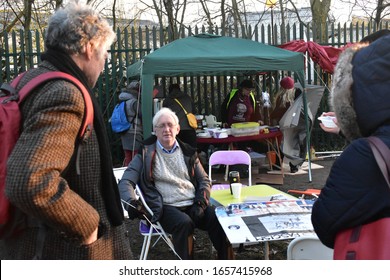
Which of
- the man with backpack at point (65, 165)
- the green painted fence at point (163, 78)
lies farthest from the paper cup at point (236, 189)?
the green painted fence at point (163, 78)

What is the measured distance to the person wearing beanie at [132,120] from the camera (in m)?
7.64

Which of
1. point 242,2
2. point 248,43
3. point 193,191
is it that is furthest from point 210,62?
point 242,2

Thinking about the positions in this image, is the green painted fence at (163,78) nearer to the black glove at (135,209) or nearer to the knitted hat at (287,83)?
the knitted hat at (287,83)

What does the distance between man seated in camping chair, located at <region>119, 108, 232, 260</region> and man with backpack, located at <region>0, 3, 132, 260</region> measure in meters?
1.90

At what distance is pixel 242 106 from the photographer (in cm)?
853

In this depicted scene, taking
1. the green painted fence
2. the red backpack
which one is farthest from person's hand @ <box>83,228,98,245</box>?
the green painted fence

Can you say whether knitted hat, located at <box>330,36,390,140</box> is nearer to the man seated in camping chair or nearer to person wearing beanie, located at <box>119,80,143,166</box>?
the man seated in camping chair

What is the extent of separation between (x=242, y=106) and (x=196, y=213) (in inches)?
200

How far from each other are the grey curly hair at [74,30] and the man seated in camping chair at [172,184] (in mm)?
2143

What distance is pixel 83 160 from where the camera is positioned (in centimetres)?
155

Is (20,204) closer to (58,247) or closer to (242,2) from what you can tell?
(58,247)

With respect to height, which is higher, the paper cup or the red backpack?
the red backpack

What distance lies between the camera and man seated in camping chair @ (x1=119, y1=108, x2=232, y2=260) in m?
3.68
